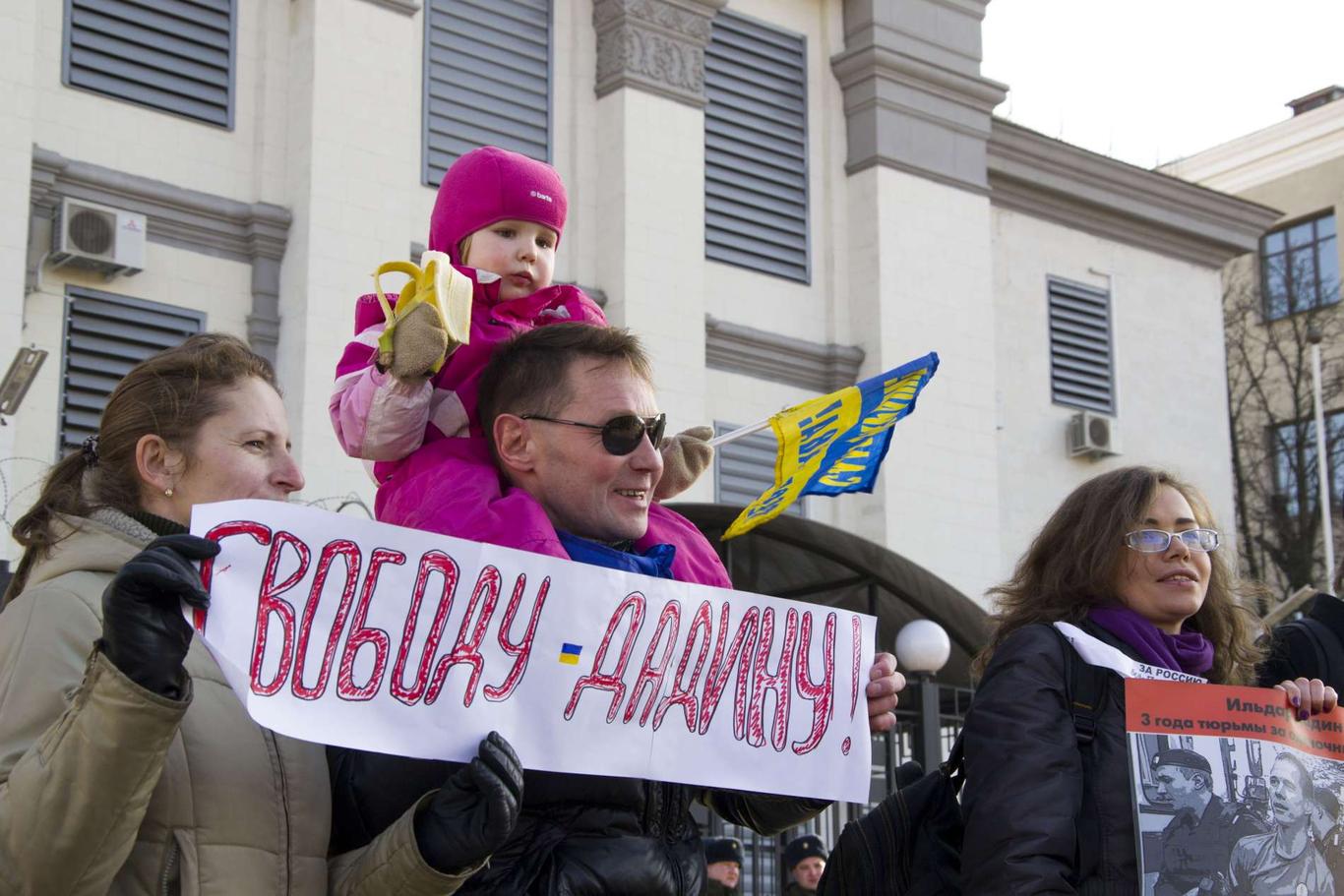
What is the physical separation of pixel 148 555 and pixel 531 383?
1114mm

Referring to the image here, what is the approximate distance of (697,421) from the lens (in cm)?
1588

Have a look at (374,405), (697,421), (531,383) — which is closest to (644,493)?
(531,383)

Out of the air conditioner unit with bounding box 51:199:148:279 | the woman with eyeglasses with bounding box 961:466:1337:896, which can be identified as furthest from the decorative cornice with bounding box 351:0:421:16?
the woman with eyeglasses with bounding box 961:466:1337:896

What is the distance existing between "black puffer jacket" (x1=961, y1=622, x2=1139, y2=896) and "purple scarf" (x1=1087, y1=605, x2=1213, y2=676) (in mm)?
244

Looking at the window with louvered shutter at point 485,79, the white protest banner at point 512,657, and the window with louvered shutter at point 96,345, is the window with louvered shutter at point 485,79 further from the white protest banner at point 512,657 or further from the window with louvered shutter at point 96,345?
the white protest banner at point 512,657

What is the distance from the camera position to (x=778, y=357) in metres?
17.7

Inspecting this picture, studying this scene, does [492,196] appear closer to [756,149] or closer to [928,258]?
[756,149]

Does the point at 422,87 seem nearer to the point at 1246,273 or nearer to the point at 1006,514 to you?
the point at 1006,514

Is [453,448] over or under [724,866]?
over

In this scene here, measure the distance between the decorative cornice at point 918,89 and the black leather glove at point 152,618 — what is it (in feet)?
51.4

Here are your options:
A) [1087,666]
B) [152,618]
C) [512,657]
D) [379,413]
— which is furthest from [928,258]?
[152,618]

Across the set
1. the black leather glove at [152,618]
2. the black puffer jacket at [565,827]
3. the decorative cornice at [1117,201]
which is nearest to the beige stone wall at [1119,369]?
the decorative cornice at [1117,201]

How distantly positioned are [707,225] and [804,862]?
6574 mm

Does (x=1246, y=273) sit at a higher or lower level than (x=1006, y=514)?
higher
